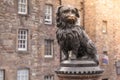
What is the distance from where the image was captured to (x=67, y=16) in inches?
141

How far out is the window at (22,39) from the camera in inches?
931

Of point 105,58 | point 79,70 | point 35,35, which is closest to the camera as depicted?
point 79,70

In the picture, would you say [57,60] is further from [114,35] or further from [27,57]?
[114,35]

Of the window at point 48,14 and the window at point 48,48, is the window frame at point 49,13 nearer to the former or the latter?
the window at point 48,14

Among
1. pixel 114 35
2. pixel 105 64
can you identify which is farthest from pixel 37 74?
pixel 114 35

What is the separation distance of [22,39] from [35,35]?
1.14 meters

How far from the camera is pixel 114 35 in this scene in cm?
3173

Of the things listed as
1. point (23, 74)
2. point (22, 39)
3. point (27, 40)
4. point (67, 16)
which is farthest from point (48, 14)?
point (67, 16)

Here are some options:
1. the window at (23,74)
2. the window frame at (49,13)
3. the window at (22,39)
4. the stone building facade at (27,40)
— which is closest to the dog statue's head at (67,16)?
the stone building facade at (27,40)

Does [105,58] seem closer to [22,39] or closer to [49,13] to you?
[49,13]

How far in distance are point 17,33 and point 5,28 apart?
1.18 m

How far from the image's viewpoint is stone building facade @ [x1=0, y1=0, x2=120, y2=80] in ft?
73.8

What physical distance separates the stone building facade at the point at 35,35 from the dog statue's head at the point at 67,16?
16430mm

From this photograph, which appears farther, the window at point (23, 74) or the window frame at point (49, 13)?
the window frame at point (49, 13)
